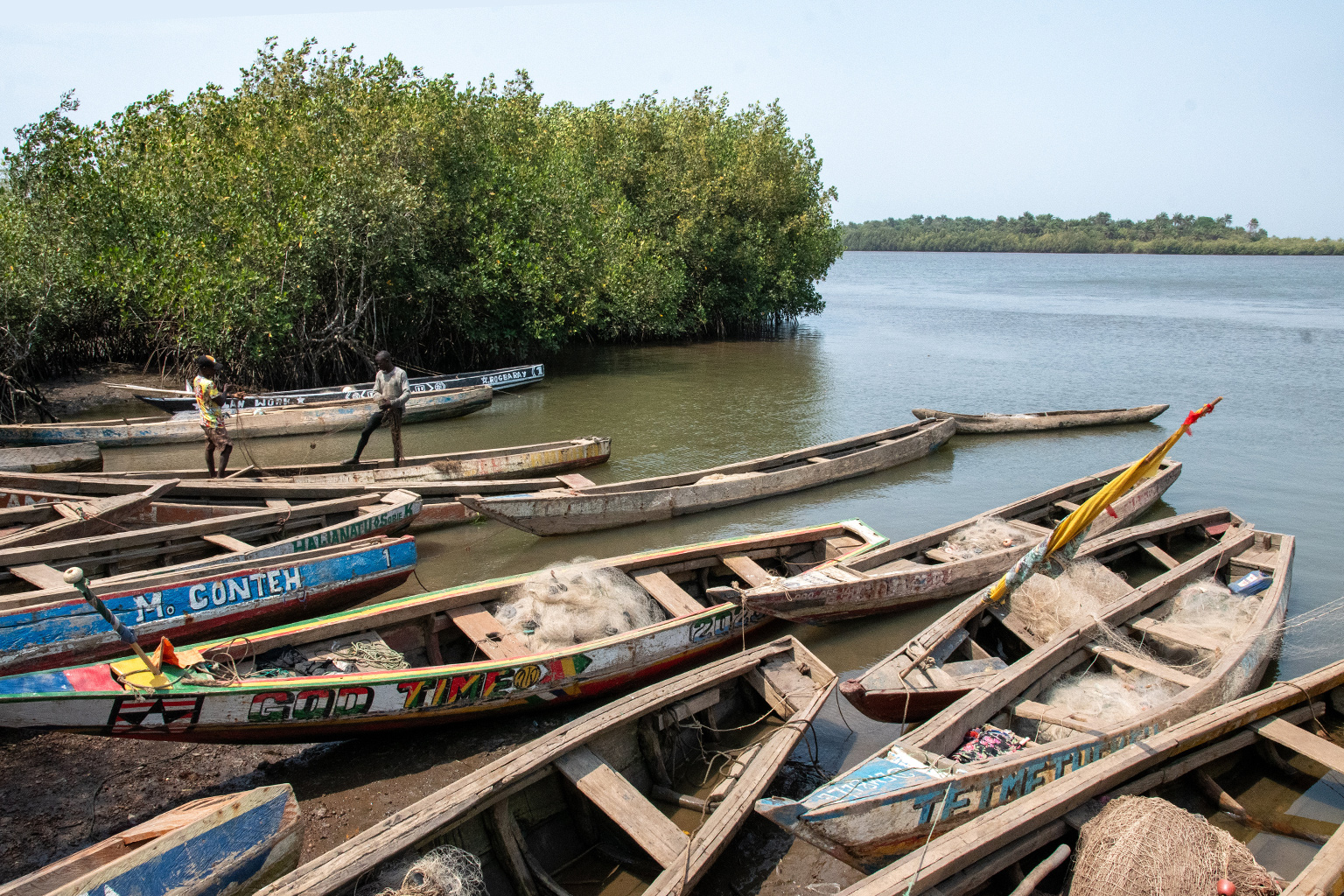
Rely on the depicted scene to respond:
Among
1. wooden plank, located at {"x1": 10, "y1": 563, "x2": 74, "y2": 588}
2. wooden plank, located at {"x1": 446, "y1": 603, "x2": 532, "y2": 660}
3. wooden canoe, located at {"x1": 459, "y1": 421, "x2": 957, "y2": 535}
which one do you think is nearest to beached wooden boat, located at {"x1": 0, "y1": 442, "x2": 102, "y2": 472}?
wooden plank, located at {"x1": 10, "y1": 563, "x2": 74, "y2": 588}

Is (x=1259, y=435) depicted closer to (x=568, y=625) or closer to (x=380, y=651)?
(x=568, y=625)

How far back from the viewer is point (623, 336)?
29.1 m

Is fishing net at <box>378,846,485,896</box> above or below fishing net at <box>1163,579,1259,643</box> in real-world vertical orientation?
above

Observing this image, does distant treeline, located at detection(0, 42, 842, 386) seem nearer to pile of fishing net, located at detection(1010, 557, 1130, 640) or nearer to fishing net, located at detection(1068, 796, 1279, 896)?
pile of fishing net, located at detection(1010, 557, 1130, 640)

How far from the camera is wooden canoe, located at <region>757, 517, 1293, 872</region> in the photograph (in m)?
4.32

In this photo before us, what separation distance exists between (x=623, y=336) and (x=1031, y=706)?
80.0 ft

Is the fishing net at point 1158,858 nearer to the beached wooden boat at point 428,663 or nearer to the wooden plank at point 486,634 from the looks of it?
the beached wooden boat at point 428,663

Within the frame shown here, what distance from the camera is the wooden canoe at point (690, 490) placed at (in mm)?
10008

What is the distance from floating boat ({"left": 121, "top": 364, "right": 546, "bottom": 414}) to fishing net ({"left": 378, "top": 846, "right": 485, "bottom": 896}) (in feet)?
35.7

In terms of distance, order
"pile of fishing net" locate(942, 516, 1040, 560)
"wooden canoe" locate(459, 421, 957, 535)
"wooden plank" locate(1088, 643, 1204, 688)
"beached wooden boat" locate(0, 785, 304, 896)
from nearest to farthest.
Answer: "beached wooden boat" locate(0, 785, 304, 896) → "wooden plank" locate(1088, 643, 1204, 688) → "pile of fishing net" locate(942, 516, 1040, 560) → "wooden canoe" locate(459, 421, 957, 535)

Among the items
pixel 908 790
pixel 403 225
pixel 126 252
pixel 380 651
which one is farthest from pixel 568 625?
pixel 126 252

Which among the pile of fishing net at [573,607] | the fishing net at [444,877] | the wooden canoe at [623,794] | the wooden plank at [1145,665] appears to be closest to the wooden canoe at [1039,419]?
the wooden plank at [1145,665]

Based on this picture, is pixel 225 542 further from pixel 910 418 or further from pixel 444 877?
pixel 910 418

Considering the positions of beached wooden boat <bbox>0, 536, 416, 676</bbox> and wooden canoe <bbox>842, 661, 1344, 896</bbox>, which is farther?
beached wooden boat <bbox>0, 536, 416, 676</bbox>
